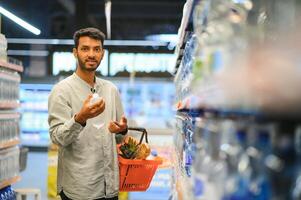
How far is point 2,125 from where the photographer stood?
4.70m

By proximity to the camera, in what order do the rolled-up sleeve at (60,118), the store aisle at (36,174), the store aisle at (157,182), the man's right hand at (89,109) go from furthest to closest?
the store aisle at (36,174), the store aisle at (157,182), the rolled-up sleeve at (60,118), the man's right hand at (89,109)

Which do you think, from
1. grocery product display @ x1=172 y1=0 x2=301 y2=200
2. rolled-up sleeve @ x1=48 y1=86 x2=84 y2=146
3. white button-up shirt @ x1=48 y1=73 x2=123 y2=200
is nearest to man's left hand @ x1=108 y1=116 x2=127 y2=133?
white button-up shirt @ x1=48 y1=73 x2=123 y2=200

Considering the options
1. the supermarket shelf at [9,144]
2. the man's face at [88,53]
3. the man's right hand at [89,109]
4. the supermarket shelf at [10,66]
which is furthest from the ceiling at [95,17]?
the man's right hand at [89,109]

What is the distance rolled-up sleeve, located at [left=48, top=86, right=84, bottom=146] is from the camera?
2.94 metres

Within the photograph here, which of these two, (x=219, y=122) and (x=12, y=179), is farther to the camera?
(x=12, y=179)

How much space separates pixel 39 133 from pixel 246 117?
1250 centimetres

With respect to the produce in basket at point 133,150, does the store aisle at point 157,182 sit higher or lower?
lower

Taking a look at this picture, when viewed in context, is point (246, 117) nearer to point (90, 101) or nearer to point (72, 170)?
point (90, 101)

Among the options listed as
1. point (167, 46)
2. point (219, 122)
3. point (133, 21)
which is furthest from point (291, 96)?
point (133, 21)

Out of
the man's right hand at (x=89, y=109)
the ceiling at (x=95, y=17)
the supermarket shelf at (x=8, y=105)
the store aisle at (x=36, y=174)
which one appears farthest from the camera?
the ceiling at (x=95, y=17)

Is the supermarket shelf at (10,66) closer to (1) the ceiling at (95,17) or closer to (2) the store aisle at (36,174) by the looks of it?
(2) the store aisle at (36,174)

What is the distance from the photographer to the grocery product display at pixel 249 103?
996 millimetres

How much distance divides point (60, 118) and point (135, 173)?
747mm

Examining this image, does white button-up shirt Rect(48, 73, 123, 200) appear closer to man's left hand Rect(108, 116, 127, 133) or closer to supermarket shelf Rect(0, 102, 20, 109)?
man's left hand Rect(108, 116, 127, 133)
